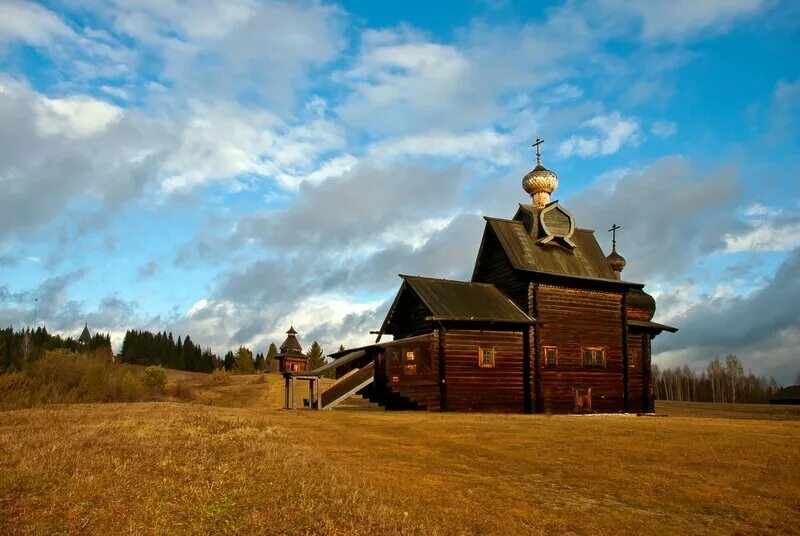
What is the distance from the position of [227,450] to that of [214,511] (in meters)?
4.80

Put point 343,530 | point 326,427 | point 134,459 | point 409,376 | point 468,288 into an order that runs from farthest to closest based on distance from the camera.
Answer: point 468,288, point 409,376, point 326,427, point 134,459, point 343,530

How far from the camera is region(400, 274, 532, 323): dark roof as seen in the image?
32.0m

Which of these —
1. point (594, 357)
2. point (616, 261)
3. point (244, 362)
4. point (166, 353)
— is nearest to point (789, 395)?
point (616, 261)

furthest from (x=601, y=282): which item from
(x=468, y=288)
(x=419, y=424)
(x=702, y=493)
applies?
(x=702, y=493)

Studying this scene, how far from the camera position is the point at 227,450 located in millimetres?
13328

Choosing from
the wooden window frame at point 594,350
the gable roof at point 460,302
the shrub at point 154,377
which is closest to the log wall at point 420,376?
the gable roof at point 460,302

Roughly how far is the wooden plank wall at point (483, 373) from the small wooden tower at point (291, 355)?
57.0 metres

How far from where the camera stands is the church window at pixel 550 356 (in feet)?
115

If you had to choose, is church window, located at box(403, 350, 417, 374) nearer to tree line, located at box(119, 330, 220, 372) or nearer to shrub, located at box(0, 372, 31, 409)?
shrub, located at box(0, 372, 31, 409)

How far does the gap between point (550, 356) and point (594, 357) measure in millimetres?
3532

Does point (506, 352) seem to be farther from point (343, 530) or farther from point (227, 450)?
point (343, 530)

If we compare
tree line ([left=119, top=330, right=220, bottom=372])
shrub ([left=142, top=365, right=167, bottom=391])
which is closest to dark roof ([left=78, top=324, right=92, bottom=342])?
tree line ([left=119, top=330, right=220, bottom=372])

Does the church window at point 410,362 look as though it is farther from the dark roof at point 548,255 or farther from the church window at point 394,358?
the dark roof at point 548,255

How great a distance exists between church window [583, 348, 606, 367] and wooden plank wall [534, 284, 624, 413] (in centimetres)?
28
